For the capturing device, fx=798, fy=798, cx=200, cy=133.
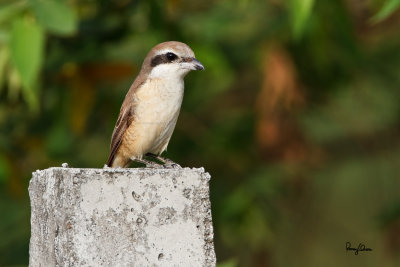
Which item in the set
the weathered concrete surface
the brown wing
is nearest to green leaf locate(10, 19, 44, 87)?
the brown wing

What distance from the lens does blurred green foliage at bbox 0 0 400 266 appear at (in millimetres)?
6957

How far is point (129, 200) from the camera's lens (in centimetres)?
271

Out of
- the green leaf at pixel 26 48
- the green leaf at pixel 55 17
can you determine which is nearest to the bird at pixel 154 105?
the green leaf at pixel 55 17

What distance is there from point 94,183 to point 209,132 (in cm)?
600

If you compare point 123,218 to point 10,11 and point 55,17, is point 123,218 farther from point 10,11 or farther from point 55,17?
point 10,11

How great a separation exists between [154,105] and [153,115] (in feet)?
0.20

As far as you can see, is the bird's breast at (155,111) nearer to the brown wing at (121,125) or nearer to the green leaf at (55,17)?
the brown wing at (121,125)

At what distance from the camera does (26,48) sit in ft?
16.3

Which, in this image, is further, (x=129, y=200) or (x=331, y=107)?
(x=331, y=107)

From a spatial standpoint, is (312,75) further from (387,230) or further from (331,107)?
(387,230)

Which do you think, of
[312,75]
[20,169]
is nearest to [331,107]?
[312,75]

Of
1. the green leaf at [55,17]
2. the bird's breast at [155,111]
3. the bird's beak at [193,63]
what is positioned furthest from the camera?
the green leaf at [55,17]

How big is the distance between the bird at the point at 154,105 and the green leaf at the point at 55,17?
1.75 feet

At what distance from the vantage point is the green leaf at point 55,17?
4859 millimetres
